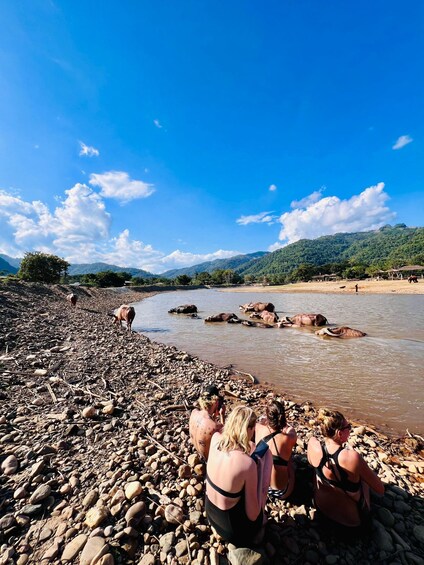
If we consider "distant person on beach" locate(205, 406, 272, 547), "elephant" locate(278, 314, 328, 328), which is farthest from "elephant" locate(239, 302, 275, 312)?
"distant person on beach" locate(205, 406, 272, 547)

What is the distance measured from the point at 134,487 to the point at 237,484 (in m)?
1.79

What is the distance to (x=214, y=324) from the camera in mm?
21500

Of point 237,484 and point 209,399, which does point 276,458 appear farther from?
point 209,399

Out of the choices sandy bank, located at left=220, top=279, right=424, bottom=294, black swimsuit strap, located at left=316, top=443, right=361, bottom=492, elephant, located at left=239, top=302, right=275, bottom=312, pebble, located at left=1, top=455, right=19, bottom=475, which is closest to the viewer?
black swimsuit strap, located at left=316, top=443, right=361, bottom=492

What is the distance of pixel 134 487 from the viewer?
3.52m

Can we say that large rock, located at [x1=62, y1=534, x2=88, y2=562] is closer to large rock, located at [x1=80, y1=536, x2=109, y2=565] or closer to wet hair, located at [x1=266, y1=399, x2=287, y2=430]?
large rock, located at [x1=80, y1=536, x2=109, y2=565]

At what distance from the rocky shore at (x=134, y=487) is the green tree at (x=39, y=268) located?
6303 cm

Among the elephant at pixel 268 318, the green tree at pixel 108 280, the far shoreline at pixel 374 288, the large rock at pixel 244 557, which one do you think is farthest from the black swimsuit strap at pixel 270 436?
the green tree at pixel 108 280

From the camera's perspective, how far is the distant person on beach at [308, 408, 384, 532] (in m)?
3.01

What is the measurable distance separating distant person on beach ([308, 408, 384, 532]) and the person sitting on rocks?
1.58 meters

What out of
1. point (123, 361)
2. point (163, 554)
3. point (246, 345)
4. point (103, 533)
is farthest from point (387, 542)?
point (246, 345)

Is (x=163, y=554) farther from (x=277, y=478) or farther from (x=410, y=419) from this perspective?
(x=410, y=419)

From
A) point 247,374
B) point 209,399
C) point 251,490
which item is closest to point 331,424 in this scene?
point 251,490

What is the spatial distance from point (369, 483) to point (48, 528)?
3.96 m
